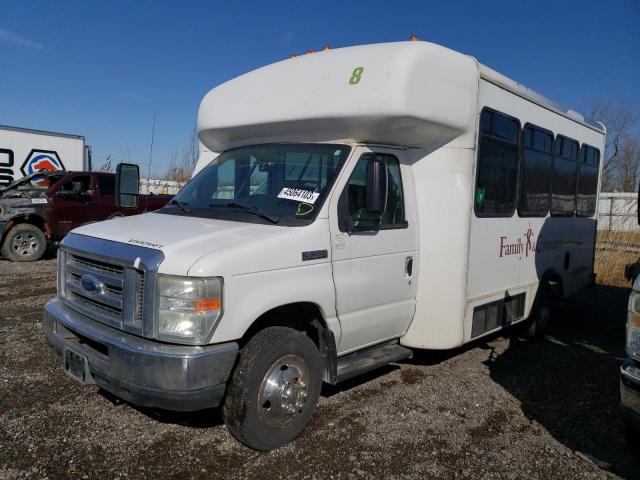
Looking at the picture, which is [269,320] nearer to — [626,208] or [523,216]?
[523,216]

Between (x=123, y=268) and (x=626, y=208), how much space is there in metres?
20.8

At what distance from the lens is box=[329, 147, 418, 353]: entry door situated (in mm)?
3934

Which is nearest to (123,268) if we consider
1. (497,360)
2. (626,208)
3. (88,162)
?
(497,360)

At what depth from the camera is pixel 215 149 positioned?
5.45 metres

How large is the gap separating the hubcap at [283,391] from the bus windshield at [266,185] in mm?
1033

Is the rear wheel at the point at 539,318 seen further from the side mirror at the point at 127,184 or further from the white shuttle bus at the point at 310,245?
the side mirror at the point at 127,184

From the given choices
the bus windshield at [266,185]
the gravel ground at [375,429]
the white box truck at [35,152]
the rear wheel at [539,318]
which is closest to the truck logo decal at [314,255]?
the bus windshield at [266,185]

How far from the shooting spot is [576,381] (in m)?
5.19

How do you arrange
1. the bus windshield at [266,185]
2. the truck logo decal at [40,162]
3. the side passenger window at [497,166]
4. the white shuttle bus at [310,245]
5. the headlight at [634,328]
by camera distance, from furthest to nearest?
the truck logo decal at [40,162], the side passenger window at [497,166], the bus windshield at [266,185], the headlight at [634,328], the white shuttle bus at [310,245]

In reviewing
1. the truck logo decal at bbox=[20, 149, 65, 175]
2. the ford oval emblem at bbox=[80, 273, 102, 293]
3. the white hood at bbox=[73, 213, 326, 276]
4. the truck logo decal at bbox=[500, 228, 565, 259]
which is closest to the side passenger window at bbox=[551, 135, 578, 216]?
the truck logo decal at bbox=[500, 228, 565, 259]

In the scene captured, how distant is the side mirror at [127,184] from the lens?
520cm

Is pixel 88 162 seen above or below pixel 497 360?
above

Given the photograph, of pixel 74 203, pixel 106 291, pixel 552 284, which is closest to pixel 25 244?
pixel 74 203

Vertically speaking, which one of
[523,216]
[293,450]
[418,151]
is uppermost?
[418,151]
